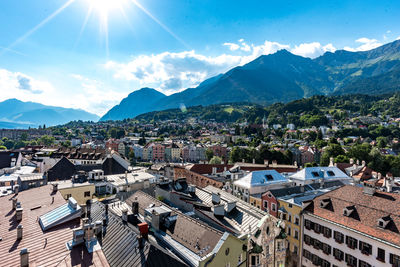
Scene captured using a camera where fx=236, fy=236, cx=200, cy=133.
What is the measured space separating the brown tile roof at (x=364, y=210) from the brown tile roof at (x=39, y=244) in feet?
88.0

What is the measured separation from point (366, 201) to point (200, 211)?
2106 centimetres

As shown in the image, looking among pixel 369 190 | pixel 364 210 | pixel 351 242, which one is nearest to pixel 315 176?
pixel 369 190

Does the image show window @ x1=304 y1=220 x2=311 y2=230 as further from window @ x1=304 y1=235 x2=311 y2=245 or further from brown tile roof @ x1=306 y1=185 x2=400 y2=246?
brown tile roof @ x1=306 y1=185 x2=400 y2=246

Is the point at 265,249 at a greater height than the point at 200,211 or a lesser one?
lesser

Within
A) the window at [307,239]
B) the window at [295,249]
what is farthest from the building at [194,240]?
the window at [295,249]

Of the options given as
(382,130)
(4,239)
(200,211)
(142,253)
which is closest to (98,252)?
(142,253)

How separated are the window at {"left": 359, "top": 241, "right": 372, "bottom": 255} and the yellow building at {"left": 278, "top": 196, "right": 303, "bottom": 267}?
8.07 m

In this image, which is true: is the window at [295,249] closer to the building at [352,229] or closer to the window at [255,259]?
the building at [352,229]

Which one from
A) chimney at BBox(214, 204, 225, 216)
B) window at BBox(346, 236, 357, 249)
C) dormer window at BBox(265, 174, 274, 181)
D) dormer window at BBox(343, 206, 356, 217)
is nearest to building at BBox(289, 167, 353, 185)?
dormer window at BBox(265, 174, 274, 181)

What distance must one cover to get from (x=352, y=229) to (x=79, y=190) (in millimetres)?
38662

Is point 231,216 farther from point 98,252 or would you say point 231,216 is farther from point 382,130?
point 382,130

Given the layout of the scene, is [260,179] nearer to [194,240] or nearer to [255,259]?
[255,259]

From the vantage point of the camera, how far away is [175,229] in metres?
19.7

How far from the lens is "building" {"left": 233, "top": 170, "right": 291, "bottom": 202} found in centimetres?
4481
